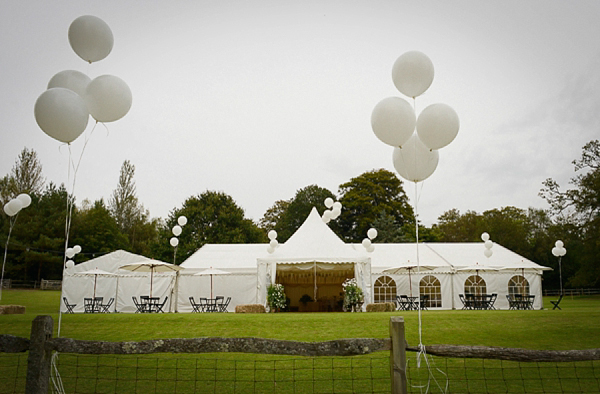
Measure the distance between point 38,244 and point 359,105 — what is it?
21.4m

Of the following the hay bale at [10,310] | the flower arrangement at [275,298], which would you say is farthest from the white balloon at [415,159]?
the hay bale at [10,310]

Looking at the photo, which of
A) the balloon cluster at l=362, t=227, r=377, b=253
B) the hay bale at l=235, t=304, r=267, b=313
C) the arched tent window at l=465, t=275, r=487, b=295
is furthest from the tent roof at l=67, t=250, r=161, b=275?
the arched tent window at l=465, t=275, r=487, b=295

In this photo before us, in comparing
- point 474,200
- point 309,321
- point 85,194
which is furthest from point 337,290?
point 85,194

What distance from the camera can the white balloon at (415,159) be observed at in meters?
5.69

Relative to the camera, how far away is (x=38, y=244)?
28.1m

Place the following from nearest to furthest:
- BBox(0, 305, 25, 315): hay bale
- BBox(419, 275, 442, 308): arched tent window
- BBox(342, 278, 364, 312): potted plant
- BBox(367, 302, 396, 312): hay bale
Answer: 1. BBox(0, 305, 25, 315): hay bale
2. BBox(367, 302, 396, 312): hay bale
3. BBox(342, 278, 364, 312): potted plant
4. BBox(419, 275, 442, 308): arched tent window

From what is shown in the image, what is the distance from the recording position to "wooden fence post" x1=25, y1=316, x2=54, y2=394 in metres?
3.32

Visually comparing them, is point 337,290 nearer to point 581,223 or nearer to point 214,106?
point 214,106

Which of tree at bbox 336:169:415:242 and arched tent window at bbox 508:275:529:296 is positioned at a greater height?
tree at bbox 336:169:415:242

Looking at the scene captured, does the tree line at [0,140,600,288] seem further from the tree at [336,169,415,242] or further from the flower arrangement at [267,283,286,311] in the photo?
the flower arrangement at [267,283,286,311]

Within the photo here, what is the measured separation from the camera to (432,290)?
18.0 metres

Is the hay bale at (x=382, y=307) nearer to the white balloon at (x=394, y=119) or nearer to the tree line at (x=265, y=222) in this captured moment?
the white balloon at (x=394, y=119)

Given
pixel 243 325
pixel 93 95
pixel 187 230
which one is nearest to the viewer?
pixel 93 95

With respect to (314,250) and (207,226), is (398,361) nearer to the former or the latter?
(314,250)
